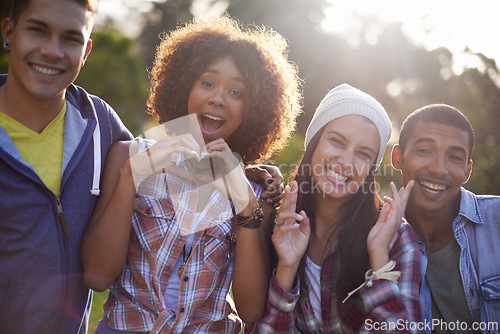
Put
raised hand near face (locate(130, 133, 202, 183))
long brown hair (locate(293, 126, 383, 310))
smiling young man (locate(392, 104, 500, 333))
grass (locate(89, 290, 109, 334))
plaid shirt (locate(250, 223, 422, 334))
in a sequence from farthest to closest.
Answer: grass (locate(89, 290, 109, 334)) < smiling young man (locate(392, 104, 500, 333)) < long brown hair (locate(293, 126, 383, 310)) < plaid shirt (locate(250, 223, 422, 334)) < raised hand near face (locate(130, 133, 202, 183))

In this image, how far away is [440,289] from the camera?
3125 mm

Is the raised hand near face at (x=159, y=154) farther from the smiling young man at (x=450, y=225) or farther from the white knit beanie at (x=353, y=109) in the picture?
the smiling young man at (x=450, y=225)

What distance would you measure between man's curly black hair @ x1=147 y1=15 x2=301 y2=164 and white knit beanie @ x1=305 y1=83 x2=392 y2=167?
32 cm

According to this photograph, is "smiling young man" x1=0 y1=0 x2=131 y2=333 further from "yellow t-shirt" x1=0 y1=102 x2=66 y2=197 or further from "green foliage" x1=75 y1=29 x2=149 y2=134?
"green foliage" x1=75 y1=29 x2=149 y2=134

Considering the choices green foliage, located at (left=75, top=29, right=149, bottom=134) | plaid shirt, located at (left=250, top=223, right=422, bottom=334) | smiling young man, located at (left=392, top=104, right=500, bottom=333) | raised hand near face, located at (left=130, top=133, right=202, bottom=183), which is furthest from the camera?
green foliage, located at (left=75, top=29, right=149, bottom=134)

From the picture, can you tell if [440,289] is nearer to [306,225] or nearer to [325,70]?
[306,225]

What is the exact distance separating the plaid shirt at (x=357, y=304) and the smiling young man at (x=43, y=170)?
1.20 metres

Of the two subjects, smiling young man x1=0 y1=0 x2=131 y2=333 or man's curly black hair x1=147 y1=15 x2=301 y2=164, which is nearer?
smiling young man x1=0 y1=0 x2=131 y2=333

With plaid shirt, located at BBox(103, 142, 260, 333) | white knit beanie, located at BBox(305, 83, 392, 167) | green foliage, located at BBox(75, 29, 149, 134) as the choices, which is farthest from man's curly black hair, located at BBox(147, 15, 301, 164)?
green foliage, located at BBox(75, 29, 149, 134)

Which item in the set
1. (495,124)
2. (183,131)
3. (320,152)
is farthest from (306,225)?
(495,124)

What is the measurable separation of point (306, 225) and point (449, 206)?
117cm

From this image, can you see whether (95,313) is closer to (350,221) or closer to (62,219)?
(62,219)

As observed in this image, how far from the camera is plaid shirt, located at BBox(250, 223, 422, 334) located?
2.71 meters

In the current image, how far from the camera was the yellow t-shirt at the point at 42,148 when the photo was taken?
2488 millimetres
